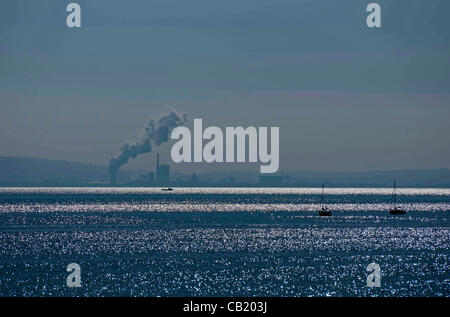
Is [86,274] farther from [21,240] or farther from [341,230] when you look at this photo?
[341,230]

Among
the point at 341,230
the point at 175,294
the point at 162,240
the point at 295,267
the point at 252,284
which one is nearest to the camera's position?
the point at 175,294

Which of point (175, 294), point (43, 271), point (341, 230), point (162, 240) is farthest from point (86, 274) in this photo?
point (341, 230)

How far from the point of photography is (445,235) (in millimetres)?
132625

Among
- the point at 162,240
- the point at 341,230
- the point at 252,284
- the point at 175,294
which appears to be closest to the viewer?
the point at 175,294

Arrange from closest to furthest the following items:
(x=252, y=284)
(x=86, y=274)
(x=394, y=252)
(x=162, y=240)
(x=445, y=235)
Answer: (x=252, y=284) → (x=86, y=274) → (x=394, y=252) → (x=162, y=240) → (x=445, y=235)
